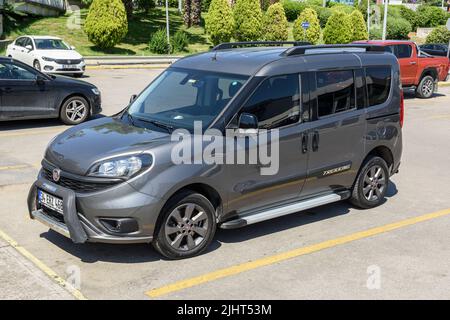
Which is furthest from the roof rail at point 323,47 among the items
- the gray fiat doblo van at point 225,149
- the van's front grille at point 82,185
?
the van's front grille at point 82,185

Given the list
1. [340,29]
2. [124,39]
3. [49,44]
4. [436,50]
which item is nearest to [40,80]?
[49,44]

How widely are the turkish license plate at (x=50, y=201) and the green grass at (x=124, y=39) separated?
2664 centimetres

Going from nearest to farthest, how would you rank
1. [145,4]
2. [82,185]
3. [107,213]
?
[107,213] → [82,185] → [145,4]

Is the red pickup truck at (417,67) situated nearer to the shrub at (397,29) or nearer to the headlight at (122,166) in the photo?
the headlight at (122,166)

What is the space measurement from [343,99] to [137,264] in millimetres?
3056

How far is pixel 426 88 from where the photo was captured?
19.9 metres

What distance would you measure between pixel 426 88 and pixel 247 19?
20374 millimetres

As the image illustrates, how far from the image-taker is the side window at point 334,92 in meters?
6.48

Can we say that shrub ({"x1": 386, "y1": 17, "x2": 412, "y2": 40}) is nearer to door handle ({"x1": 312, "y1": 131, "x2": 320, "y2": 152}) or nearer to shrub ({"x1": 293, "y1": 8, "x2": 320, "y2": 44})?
shrub ({"x1": 293, "y1": 8, "x2": 320, "y2": 44})

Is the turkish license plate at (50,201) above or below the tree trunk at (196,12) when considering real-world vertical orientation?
below

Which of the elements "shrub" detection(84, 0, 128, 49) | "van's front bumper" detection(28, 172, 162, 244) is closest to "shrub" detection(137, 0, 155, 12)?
"shrub" detection(84, 0, 128, 49)

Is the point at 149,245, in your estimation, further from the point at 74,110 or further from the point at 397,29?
the point at 397,29

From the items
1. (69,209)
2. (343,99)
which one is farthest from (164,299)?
(343,99)

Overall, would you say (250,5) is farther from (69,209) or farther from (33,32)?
(69,209)
